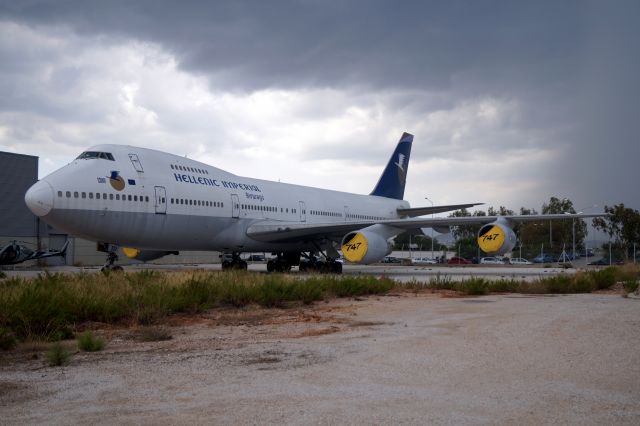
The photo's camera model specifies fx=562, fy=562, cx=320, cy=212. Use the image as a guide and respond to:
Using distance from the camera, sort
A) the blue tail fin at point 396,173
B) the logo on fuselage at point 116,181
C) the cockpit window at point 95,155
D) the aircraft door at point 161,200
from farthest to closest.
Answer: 1. the blue tail fin at point 396,173
2. the aircraft door at point 161,200
3. the cockpit window at point 95,155
4. the logo on fuselage at point 116,181

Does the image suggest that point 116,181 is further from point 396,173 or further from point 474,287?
point 396,173

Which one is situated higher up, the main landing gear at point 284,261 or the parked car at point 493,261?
the main landing gear at point 284,261

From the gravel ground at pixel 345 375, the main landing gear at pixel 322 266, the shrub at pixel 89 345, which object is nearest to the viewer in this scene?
the gravel ground at pixel 345 375

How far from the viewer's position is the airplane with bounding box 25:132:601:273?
15914 millimetres

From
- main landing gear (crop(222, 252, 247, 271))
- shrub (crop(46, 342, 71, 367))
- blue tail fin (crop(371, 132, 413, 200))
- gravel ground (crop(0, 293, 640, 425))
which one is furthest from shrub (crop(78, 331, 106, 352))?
blue tail fin (crop(371, 132, 413, 200))

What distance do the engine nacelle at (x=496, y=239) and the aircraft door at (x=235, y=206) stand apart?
29.2 ft

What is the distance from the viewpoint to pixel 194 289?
1032 cm

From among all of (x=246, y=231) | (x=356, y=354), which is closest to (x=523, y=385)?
(x=356, y=354)

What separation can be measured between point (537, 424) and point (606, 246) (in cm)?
5027

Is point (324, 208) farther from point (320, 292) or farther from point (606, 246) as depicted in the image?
point (606, 246)

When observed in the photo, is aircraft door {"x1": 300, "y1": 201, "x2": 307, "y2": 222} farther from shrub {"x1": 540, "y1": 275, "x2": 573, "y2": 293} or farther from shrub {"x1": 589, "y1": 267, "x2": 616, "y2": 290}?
shrub {"x1": 589, "y1": 267, "x2": 616, "y2": 290}

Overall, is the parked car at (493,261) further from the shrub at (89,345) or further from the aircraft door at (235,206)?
the shrub at (89,345)

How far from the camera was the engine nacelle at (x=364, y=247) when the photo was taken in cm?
1998

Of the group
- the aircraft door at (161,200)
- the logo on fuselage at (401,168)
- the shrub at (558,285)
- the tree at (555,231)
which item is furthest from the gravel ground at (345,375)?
the tree at (555,231)
